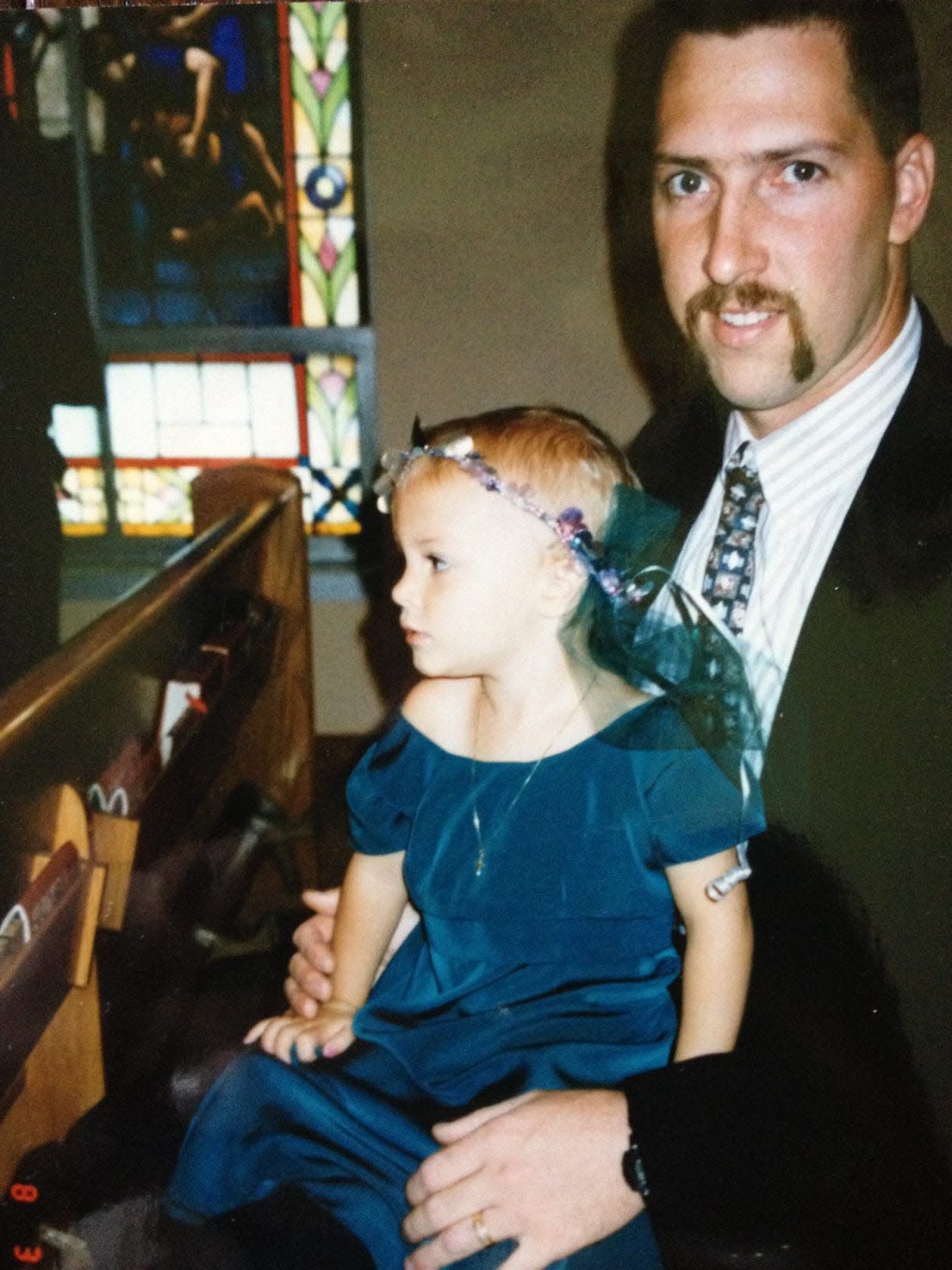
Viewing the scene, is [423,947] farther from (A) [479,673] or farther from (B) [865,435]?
(B) [865,435]

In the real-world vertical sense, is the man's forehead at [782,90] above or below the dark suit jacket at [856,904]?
above

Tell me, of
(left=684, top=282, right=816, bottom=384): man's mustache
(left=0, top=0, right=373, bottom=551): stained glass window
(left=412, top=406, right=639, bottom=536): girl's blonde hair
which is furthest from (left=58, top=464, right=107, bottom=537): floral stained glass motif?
(left=684, top=282, right=816, bottom=384): man's mustache

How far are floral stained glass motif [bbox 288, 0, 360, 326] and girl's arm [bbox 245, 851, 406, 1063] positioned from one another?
1.56 feet

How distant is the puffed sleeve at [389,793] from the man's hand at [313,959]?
10 centimetres

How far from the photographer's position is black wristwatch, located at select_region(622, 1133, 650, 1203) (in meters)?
0.76

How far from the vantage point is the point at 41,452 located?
2.97 ft

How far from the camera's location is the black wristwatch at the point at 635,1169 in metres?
0.76

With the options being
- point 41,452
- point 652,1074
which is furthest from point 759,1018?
point 41,452

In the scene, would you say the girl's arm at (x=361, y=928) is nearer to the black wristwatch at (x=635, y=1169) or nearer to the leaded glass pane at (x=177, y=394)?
the black wristwatch at (x=635, y=1169)

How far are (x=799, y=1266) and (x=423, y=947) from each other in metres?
0.36

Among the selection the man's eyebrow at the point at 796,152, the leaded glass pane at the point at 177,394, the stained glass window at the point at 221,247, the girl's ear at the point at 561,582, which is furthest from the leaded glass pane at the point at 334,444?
the man's eyebrow at the point at 796,152

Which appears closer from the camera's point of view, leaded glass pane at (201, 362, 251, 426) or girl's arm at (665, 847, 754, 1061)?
girl's arm at (665, 847, 754, 1061)

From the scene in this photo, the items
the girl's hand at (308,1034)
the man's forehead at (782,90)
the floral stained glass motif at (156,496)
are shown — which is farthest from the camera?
the floral stained glass motif at (156,496)

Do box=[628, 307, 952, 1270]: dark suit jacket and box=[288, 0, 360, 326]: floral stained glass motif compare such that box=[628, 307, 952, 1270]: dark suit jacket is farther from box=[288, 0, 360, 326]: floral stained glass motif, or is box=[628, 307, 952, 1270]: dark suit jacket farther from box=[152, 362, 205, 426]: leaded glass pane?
box=[152, 362, 205, 426]: leaded glass pane
